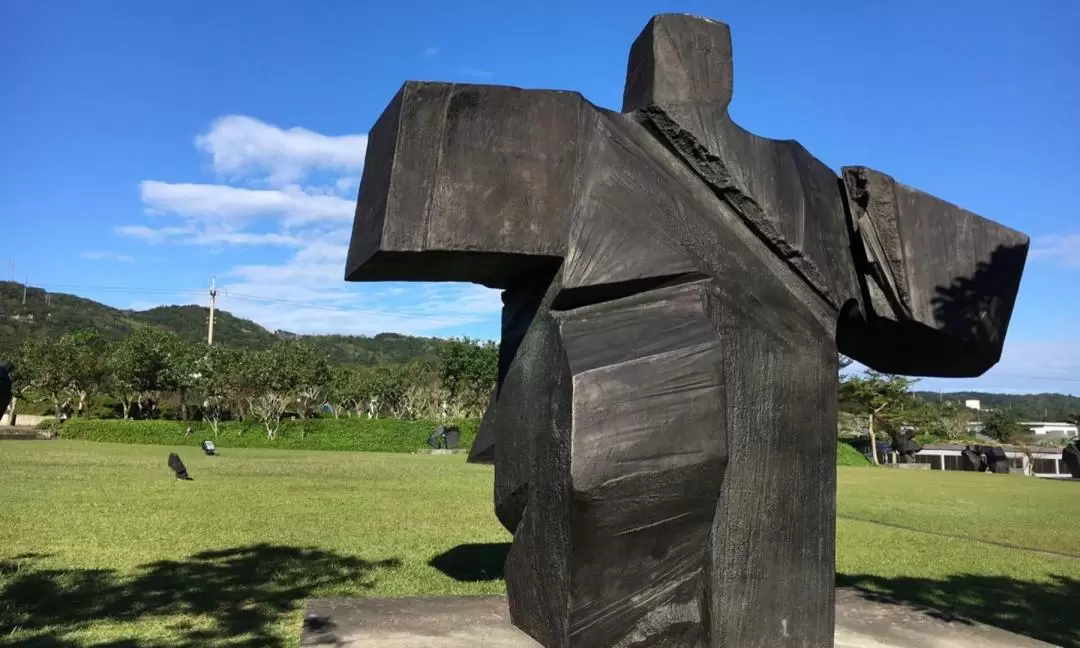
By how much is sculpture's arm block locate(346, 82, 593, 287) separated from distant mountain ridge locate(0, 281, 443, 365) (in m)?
81.0

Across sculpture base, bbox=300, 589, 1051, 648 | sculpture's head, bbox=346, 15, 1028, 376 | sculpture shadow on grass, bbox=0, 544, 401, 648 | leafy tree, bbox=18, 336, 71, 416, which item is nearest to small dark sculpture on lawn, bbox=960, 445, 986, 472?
sculpture shadow on grass, bbox=0, 544, 401, 648

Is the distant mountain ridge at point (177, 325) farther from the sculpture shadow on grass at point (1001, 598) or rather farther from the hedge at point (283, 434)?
the sculpture shadow on grass at point (1001, 598)

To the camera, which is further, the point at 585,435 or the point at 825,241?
the point at 825,241

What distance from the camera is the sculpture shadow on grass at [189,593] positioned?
547cm

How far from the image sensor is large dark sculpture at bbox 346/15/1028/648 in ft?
10.1

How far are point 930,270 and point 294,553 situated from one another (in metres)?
7.05

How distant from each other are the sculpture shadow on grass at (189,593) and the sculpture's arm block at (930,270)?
4.17m

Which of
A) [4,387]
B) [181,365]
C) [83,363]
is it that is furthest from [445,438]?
[4,387]

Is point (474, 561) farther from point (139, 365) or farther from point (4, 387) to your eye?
point (139, 365)

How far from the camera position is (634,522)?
3.04 meters

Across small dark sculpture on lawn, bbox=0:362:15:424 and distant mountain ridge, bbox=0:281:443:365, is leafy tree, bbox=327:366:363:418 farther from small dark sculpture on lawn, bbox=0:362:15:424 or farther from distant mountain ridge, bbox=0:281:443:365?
small dark sculpture on lawn, bbox=0:362:15:424

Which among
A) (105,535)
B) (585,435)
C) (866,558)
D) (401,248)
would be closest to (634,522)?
(585,435)

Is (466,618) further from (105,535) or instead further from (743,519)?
(105,535)

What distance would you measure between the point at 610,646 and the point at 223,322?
146 m
